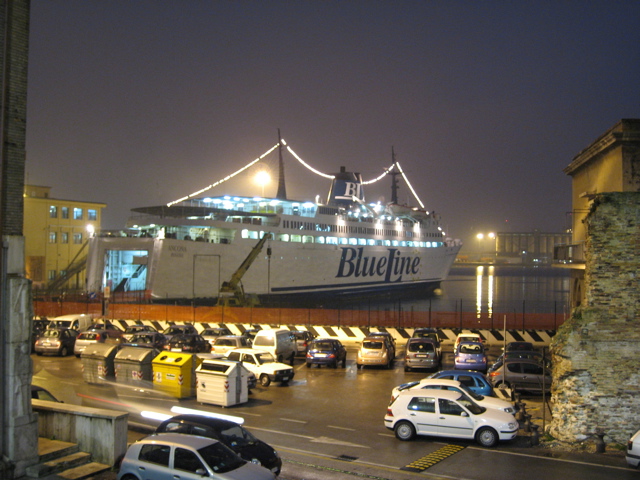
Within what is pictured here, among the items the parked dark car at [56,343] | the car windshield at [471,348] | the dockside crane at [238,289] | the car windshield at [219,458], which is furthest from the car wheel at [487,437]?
the dockside crane at [238,289]

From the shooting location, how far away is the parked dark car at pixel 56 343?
2094cm

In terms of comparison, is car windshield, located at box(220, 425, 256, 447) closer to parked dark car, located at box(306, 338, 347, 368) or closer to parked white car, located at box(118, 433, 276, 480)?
parked white car, located at box(118, 433, 276, 480)

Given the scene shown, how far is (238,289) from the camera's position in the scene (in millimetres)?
42781

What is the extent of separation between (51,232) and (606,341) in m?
54.5

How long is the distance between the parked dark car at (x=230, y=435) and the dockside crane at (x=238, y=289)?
103 feet

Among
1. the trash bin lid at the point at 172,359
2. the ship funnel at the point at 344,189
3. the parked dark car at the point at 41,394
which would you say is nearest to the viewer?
the parked dark car at the point at 41,394

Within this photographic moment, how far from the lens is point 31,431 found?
310 inches

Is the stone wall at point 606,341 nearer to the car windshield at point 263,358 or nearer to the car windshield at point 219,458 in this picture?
the car windshield at point 219,458

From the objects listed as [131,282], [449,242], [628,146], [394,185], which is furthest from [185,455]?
[394,185]

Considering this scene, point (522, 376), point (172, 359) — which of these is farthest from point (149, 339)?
point (522, 376)

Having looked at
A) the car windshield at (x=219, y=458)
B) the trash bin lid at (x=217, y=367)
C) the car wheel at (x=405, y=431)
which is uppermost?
the trash bin lid at (x=217, y=367)

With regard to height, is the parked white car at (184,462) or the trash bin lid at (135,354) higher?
the trash bin lid at (135,354)

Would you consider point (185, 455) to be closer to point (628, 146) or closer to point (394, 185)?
point (628, 146)

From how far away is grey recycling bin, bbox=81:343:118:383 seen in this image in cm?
1502
